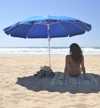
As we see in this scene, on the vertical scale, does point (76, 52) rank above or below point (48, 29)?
below

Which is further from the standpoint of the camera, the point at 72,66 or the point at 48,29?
the point at 48,29

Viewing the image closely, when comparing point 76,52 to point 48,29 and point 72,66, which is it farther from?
point 48,29

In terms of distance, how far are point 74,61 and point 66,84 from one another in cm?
60

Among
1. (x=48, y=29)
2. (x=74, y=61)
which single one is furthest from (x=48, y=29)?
(x=74, y=61)

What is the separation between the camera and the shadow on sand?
262 inches

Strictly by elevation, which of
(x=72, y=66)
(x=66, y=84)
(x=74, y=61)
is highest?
(x=74, y=61)

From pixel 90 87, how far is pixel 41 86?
114 centimetres

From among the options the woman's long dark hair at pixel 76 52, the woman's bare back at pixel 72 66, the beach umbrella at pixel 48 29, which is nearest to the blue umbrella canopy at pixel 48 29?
the beach umbrella at pixel 48 29

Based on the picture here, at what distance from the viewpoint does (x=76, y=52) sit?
22.9ft

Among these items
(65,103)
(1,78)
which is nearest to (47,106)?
(65,103)

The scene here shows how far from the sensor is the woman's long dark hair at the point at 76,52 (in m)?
6.95

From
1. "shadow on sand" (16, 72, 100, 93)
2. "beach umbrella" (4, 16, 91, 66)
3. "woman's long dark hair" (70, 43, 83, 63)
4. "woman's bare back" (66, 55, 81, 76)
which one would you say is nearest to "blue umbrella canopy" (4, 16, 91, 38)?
"beach umbrella" (4, 16, 91, 66)

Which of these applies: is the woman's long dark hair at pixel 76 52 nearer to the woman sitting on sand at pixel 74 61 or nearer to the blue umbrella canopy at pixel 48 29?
the woman sitting on sand at pixel 74 61

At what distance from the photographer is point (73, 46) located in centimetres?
697
